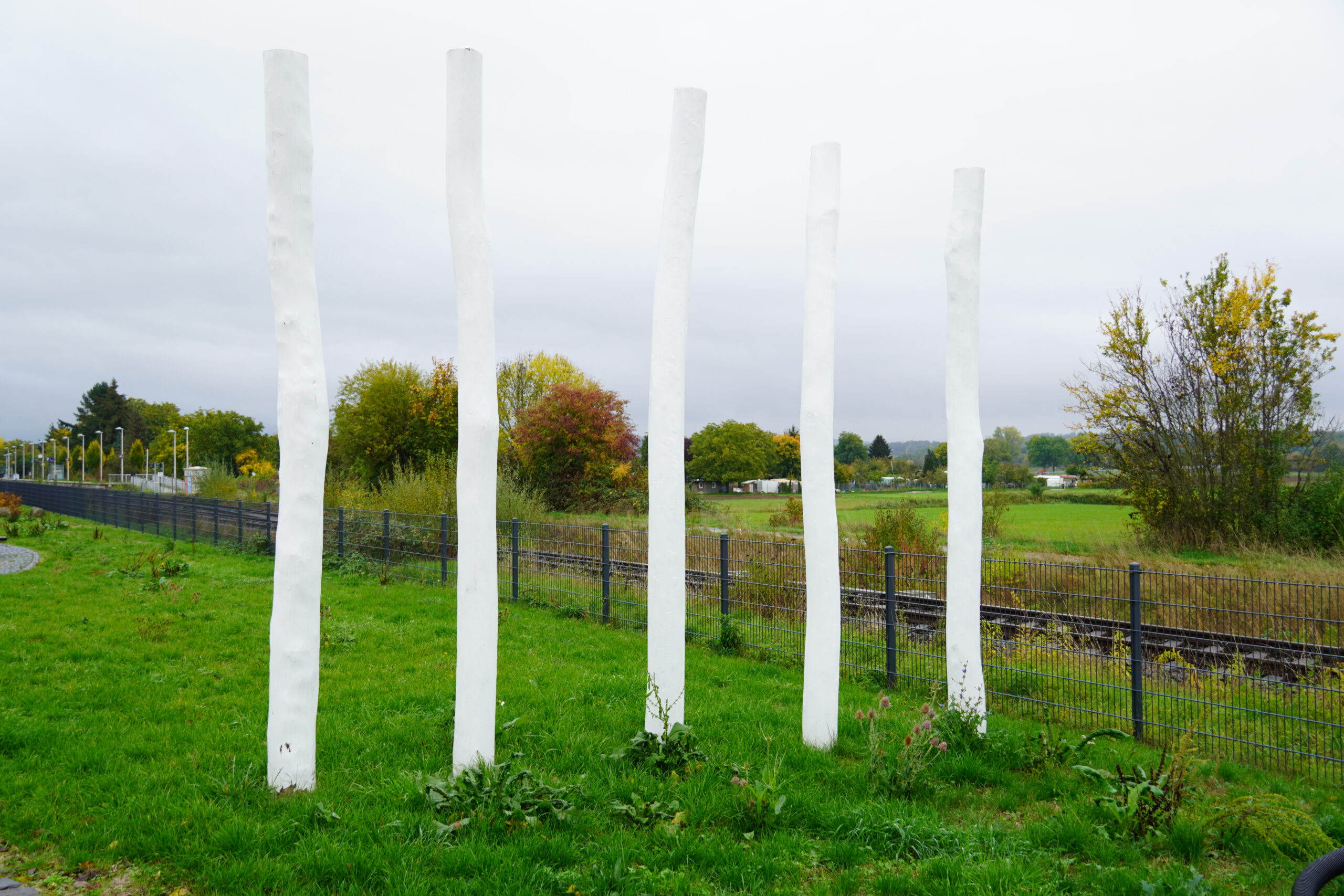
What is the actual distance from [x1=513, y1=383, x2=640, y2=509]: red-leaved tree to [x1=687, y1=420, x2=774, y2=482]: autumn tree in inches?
A: 1749

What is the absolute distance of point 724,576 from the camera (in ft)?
29.9

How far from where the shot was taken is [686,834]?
158 inches

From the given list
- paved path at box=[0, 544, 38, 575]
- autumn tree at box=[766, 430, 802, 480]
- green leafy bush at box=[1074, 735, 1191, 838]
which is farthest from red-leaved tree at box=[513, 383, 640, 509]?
autumn tree at box=[766, 430, 802, 480]

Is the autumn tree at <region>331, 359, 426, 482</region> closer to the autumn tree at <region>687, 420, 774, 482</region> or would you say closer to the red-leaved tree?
the red-leaved tree

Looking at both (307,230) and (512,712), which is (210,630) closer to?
(512,712)

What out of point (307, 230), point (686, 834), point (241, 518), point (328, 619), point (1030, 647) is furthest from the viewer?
point (241, 518)

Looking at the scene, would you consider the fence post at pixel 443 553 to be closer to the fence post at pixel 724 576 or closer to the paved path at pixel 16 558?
the fence post at pixel 724 576

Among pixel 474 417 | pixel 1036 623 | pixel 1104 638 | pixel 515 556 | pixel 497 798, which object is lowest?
pixel 497 798

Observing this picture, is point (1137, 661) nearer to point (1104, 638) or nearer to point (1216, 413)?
point (1104, 638)

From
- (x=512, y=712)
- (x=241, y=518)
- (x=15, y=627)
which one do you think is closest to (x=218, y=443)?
(x=241, y=518)

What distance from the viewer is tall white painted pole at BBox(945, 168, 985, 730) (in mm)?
5621

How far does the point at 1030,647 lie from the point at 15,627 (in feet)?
34.8

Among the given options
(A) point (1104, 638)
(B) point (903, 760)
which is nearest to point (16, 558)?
(B) point (903, 760)

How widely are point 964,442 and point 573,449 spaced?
2158 centimetres
